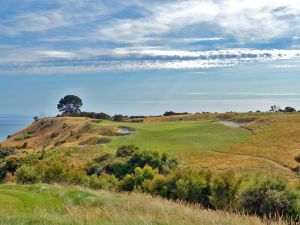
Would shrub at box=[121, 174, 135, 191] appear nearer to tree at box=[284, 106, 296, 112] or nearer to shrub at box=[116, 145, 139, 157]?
shrub at box=[116, 145, 139, 157]

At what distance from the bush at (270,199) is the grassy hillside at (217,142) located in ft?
42.5

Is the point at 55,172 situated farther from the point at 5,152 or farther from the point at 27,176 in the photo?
the point at 5,152

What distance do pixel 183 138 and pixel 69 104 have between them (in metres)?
67.3

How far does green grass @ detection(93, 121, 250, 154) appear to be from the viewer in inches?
1800

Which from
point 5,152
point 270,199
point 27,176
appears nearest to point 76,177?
point 27,176

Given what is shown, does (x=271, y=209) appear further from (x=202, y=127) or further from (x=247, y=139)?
(x=202, y=127)

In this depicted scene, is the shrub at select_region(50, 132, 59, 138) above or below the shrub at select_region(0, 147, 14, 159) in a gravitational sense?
above

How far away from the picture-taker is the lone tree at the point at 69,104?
368 ft

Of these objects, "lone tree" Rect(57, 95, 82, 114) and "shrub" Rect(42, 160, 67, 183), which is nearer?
"shrub" Rect(42, 160, 67, 183)

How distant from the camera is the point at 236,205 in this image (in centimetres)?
1845

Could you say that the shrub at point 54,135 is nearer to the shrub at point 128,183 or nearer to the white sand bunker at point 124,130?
the white sand bunker at point 124,130

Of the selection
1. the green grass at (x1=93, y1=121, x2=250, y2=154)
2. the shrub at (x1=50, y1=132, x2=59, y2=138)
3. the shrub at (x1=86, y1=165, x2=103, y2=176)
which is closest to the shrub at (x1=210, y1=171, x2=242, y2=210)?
the shrub at (x1=86, y1=165, x2=103, y2=176)

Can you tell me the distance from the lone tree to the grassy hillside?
40093 millimetres

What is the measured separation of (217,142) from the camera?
48844 mm
